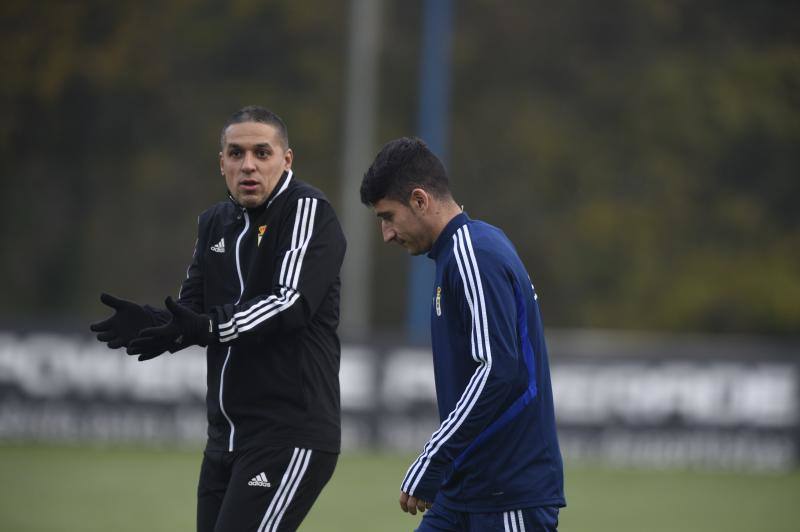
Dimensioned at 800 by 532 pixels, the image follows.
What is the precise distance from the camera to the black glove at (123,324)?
4.90 m

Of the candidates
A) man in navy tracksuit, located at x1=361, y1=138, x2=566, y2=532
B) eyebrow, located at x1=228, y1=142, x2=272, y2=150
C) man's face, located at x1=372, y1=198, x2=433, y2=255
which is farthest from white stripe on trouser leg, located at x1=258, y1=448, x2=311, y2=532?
eyebrow, located at x1=228, y1=142, x2=272, y2=150

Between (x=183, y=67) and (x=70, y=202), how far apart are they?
3146mm

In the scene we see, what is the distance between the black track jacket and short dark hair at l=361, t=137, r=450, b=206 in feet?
1.34

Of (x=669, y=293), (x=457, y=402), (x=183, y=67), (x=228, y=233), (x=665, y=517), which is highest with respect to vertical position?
(x=183, y=67)

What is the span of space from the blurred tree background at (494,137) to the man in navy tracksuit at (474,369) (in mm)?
15482

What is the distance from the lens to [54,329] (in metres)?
14.5

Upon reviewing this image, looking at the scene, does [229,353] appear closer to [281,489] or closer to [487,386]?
[281,489]

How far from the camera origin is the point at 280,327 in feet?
15.7

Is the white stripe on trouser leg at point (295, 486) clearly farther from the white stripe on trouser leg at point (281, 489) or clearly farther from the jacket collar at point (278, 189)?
the jacket collar at point (278, 189)

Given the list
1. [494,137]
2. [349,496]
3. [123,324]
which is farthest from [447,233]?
[494,137]

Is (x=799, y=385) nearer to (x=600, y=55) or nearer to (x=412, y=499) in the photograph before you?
(x=600, y=55)

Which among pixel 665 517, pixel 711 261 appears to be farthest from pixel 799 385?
pixel 711 261

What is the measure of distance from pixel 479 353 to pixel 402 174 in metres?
0.75

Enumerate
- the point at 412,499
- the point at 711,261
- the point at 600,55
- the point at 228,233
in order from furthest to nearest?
the point at 600,55 < the point at 711,261 < the point at 228,233 < the point at 412,499
